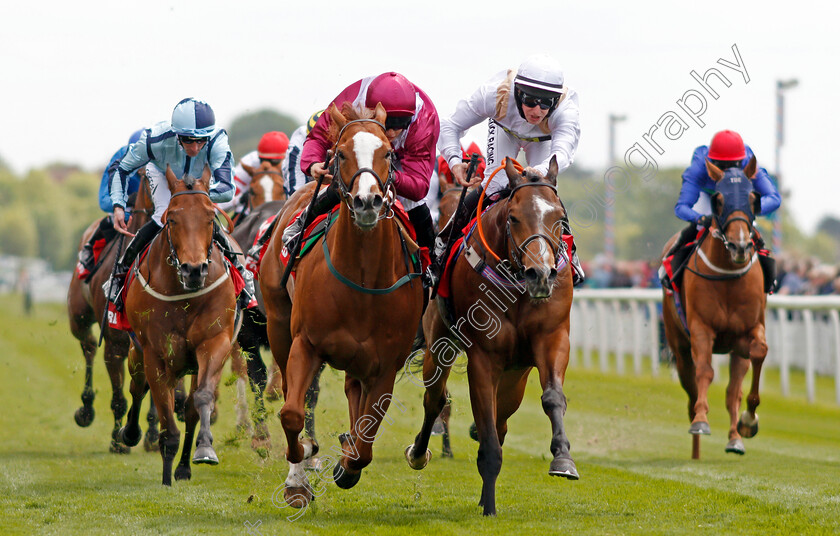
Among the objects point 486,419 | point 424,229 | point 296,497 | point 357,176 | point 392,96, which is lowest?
point 296,497

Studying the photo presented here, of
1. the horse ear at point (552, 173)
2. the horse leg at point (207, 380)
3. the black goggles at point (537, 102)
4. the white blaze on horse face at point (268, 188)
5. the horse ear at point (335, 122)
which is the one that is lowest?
the horse leg at point (207, 380)

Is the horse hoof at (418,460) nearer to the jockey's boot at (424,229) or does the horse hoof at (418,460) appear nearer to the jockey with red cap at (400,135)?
the jockey's boot at (424,229)

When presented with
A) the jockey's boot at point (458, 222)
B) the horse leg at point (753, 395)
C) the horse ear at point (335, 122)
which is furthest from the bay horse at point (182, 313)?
the horse leg at point (753, 395)

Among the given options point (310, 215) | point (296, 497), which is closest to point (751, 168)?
point (310, 215)

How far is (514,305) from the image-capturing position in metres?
6.19

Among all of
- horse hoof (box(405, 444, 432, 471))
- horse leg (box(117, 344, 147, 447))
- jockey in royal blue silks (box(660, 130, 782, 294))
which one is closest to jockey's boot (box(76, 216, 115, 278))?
horse leg (box(117, 344, 147, 447))

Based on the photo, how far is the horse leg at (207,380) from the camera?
681 cm

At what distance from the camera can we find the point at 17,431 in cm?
1061

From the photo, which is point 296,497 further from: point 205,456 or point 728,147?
point 728,147

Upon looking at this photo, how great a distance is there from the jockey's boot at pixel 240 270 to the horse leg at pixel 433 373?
1.48 metres

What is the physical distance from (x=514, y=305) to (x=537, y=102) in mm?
1270

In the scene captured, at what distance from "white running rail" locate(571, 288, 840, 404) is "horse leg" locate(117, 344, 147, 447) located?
25.1 ft

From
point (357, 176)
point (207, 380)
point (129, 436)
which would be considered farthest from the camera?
point (129, 436)

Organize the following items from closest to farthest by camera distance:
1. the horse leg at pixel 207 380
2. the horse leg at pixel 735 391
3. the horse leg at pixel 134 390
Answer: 1. the horse leg at pixel 207 380
2. the horse leg at pixel 134 390
3. the horse leg at pixel 735 391
